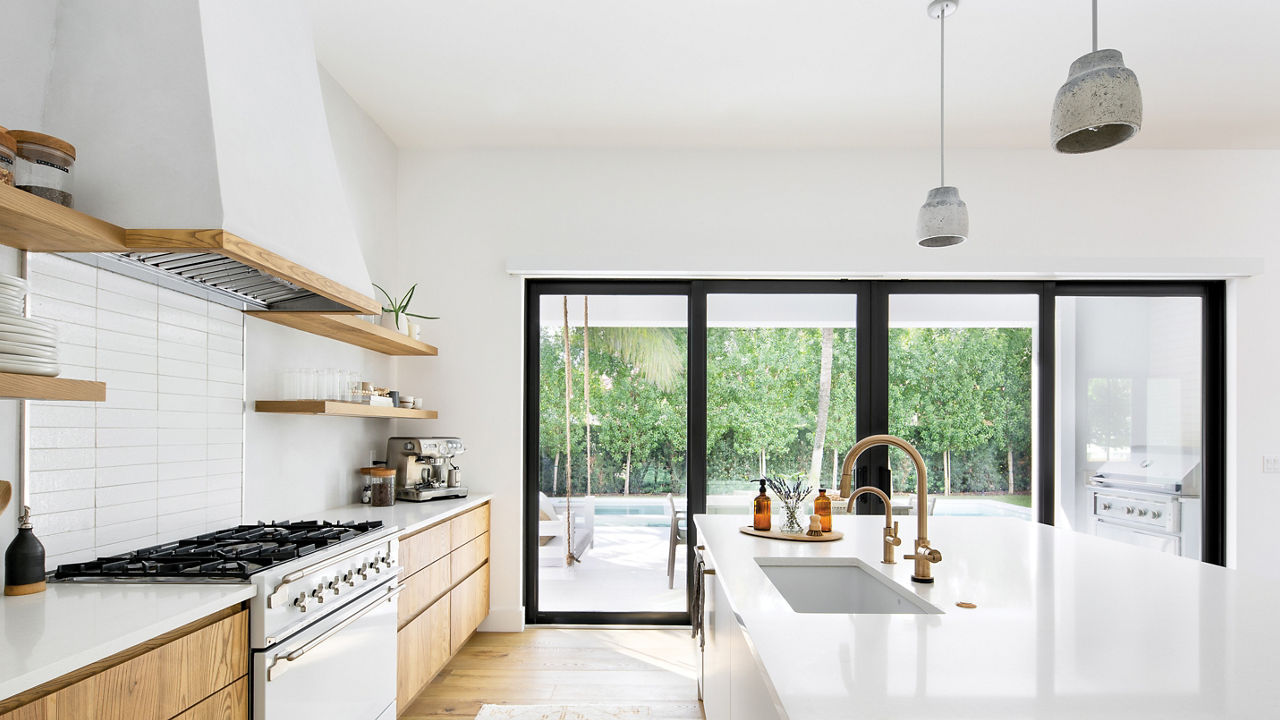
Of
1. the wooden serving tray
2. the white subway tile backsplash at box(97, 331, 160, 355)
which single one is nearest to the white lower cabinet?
the wooden serving tray

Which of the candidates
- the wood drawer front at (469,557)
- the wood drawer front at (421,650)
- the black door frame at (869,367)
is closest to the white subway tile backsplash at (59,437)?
the wood drawer front at (421,650)

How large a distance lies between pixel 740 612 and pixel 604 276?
2999 mm

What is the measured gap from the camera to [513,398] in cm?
414

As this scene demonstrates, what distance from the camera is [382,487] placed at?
341cm

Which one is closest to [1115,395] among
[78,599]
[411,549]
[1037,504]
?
[1037,504]

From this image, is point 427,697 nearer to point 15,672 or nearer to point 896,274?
point 15,672

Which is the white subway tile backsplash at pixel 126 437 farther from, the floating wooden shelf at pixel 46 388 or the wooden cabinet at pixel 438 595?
the wooden cabinet at pixel 438 595

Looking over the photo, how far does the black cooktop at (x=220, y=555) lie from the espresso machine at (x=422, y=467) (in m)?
1.13

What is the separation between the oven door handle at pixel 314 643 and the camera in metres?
1.80

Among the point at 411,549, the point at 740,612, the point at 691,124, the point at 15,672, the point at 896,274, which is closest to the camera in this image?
the point at 15,672

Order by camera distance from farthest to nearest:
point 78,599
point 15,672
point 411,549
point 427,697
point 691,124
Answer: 1. point 691,124
2. point 427,697
3. point 411,549
4. point 78,599
5. point 15,672

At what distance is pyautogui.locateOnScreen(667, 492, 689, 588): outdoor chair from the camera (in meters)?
4.26

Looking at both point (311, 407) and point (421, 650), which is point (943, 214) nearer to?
point (311, 407)

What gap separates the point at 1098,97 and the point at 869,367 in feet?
8.88
